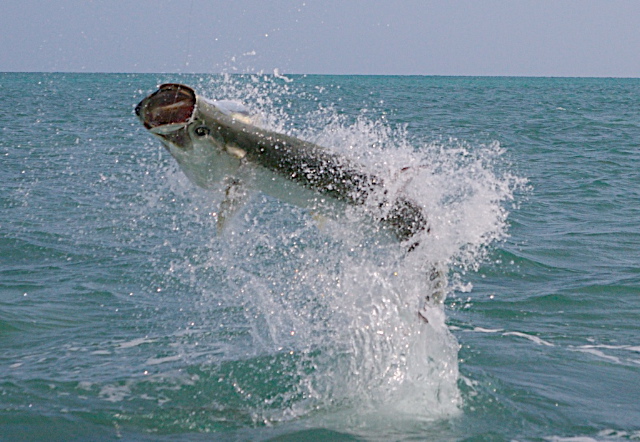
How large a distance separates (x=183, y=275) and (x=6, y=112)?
28.0 metres

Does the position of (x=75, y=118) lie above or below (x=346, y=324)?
above

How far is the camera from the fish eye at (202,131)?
481 centimetres

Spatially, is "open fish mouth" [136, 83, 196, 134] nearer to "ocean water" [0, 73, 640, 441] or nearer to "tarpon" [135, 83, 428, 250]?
"tarpon" [135, 83, 428, 250]

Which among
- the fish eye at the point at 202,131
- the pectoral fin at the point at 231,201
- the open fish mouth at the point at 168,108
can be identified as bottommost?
the pectoral fin at the point at 231,201

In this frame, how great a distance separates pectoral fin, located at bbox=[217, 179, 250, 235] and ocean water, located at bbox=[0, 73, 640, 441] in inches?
20.2

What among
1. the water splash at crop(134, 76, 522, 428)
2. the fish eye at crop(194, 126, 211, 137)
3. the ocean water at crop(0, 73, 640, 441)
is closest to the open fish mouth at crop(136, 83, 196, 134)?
the fish eye at crop(194, 126, 211, 137)

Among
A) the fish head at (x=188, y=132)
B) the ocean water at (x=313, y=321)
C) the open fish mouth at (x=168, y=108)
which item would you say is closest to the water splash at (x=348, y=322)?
the ocean water at (x=313, y=321)

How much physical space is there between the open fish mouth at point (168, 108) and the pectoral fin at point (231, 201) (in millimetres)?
706

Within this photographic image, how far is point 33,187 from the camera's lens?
1366cm

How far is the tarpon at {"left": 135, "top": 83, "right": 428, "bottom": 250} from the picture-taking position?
4832 mm

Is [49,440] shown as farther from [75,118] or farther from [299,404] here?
[75,118]

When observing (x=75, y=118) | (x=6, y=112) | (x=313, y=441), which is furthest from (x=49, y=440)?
(x=6, y=112)

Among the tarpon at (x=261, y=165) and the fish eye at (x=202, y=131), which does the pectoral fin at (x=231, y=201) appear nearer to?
the tarpon at (x=261, y=165)

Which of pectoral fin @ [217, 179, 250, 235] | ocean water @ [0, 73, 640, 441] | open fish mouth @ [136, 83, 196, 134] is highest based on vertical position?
open fish mouth @ [136, 83, 196, 134]
